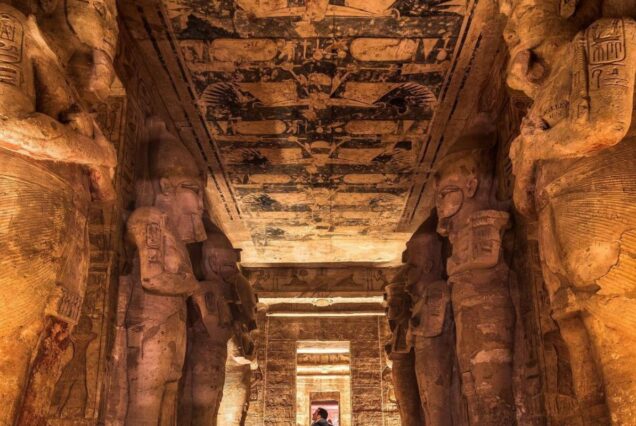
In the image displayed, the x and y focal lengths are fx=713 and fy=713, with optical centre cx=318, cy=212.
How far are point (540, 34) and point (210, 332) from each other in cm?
511

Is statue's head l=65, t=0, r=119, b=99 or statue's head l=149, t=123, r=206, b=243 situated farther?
statue's head l=149, t=123, r=206, b=243

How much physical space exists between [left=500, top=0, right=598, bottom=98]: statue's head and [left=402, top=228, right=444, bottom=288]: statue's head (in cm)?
445

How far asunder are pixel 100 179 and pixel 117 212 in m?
1.67

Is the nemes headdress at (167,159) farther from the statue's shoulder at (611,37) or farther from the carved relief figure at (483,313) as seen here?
the statue's shoulder at (611,37)

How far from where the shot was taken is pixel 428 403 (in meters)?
7.50

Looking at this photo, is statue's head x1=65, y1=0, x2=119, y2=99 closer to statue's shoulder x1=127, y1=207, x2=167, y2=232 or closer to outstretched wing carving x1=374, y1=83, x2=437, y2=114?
statue's shoulder x1=127, y1=207, x2=167, y2=232

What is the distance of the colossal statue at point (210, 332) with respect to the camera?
769 centimetres

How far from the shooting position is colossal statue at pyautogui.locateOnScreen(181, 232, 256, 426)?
7.69m

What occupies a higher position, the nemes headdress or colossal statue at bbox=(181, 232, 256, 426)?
the nemes headdress

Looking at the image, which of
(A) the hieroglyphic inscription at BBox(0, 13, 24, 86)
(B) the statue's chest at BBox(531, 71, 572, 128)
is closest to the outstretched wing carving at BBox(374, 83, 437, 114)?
(B) the statue's chest at BBox(531, 71, 572, 128)

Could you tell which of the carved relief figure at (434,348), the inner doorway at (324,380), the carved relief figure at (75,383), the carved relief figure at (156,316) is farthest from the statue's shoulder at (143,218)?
the inner doorway at (324,380)

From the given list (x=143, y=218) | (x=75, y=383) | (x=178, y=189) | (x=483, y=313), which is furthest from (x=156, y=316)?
(x=483, y=313)

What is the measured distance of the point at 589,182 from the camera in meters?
3.45

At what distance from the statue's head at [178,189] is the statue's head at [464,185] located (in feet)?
7.34
